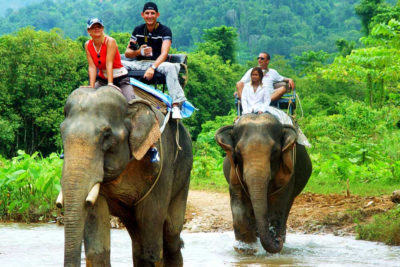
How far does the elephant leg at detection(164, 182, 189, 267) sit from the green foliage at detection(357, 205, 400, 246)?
397cm

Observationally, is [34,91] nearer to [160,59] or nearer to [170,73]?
[160,59]

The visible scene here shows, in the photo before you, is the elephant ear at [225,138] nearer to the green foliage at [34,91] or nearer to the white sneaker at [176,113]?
the white sneaker at [176,113]

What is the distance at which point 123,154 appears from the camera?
5988 millimetres

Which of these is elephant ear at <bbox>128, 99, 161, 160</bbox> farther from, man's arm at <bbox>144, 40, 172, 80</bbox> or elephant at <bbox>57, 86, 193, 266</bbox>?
man's arm at <bbox>144, 40, 172, 80</bbox>

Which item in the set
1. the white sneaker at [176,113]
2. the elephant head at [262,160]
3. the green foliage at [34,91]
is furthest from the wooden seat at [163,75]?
the green foliage at [34,91]

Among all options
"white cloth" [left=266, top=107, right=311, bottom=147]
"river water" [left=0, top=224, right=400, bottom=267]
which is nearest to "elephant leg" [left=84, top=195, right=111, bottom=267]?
"river water" [left=0, top=224, right=400, bottom=267]

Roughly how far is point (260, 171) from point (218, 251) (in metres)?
1.78

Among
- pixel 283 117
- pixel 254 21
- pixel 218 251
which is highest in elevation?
pixel 254 21

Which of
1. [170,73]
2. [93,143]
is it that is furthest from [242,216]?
[93,143]

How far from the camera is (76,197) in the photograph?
5.32 meters

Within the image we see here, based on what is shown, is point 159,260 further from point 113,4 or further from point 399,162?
point 113,4

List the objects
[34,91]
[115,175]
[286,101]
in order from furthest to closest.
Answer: [34,91], [286,101], [115,175]

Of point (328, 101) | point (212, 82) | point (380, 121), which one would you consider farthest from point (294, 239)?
point (212, 82)

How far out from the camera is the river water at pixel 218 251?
9789 mm
